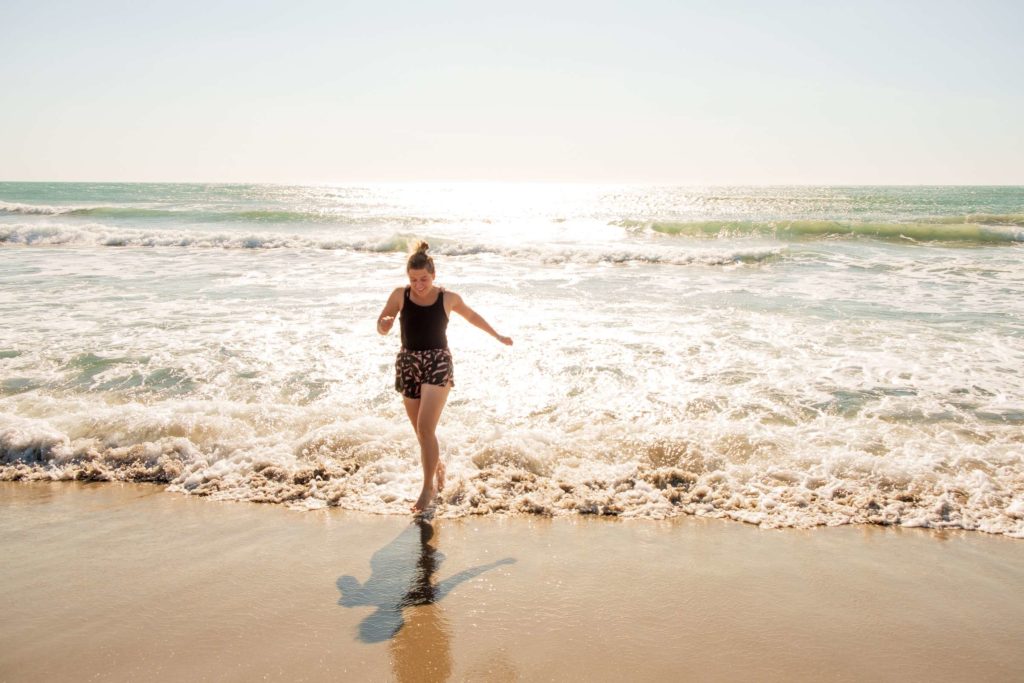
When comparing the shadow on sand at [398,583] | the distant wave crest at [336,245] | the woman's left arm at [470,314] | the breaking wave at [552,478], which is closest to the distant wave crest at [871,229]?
the distant wave crest at [336,245]

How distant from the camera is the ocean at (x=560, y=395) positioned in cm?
528

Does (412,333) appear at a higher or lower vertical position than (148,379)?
higher

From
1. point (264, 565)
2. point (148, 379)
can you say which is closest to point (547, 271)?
point (148, 379)

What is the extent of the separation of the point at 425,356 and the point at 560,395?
2591 millimetres

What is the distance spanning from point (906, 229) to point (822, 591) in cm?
2631

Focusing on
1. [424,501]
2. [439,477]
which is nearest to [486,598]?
[424,501]

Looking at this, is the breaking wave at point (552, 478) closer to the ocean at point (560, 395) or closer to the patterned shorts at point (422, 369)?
the ocean at point (560, 395)

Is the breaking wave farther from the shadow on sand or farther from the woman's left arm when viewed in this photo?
the woman's left arm

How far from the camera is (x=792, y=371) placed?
26.6 feet

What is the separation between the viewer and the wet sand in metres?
3.21

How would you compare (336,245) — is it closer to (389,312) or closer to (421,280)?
(389,312)

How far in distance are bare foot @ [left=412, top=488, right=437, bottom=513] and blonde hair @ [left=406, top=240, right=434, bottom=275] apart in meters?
1.59

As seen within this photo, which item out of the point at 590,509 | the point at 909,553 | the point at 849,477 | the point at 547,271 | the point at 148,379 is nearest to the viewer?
the point at 909,553

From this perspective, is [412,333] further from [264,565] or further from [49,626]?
[49,626]
